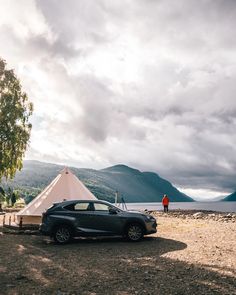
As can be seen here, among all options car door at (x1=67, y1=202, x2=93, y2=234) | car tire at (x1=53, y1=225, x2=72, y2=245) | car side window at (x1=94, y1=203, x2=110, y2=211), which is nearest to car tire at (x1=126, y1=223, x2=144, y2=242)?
car side window at (x1=94, y1=203, x2=110, y2=211)

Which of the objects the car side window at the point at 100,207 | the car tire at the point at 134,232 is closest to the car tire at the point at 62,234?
the car side window at the point at 100,207

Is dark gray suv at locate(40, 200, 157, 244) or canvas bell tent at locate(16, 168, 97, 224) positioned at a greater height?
canvas bell tent at locate(16, 168, 97, 224)

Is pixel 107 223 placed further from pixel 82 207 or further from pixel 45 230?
pixel 45 230

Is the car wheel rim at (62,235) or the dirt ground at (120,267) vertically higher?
the car wheel rim at (62,235)

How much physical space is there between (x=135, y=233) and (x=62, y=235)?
3660 millimetres

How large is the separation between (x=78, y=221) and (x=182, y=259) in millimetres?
6702

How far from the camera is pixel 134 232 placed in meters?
19.5

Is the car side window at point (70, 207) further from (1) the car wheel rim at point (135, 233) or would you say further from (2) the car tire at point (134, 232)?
(1) the car wheel rim at point (135, 233)

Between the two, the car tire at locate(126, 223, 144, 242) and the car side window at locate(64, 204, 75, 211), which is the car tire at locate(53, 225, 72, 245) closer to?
the car side window at locate(64, 204, 75, 211)

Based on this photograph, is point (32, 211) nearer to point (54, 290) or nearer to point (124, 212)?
point (124, 212)

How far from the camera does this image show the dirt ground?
408 inches

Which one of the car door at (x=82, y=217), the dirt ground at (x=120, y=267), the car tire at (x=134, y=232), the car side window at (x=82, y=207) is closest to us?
the dirt ground at (x=120, y=267)

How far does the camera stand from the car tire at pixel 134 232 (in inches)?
766

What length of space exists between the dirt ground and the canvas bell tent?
4114mm
